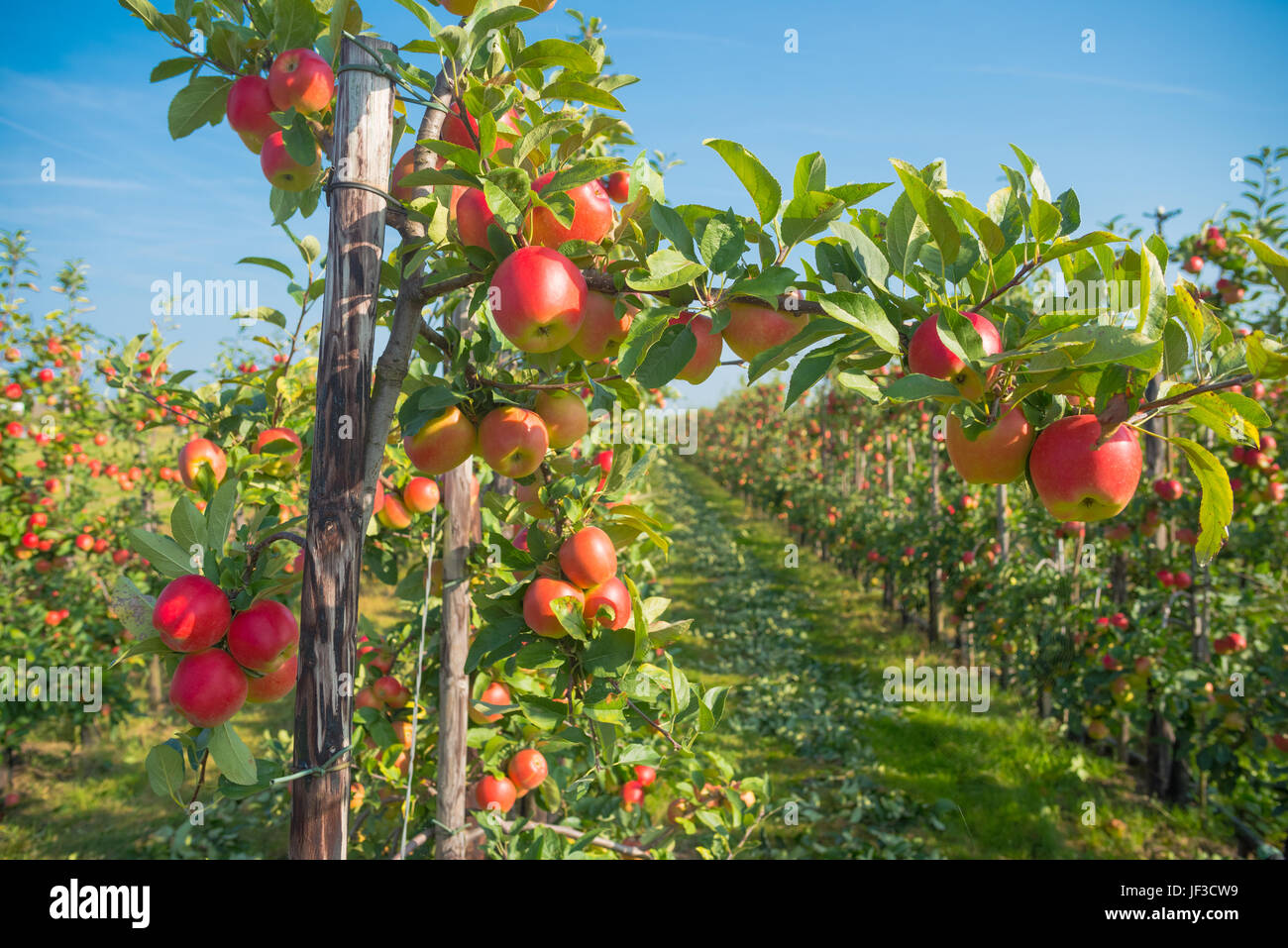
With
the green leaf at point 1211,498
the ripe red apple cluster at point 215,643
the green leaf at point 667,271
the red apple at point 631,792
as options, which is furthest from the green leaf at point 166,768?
the red apple at point 631,792

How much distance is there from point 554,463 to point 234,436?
119cm

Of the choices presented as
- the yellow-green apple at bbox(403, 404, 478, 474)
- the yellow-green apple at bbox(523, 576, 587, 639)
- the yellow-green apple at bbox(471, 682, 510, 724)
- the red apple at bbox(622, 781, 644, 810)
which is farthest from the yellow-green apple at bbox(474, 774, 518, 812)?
the yellow-green apple at bbox(403, 404, 478, 474)

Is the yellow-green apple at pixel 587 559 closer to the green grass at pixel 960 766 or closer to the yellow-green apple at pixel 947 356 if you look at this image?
the yellow-green apple at pixel 947 356

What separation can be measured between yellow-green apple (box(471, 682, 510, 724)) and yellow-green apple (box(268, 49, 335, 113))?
1.84 meters

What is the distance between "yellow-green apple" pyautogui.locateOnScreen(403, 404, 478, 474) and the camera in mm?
1357

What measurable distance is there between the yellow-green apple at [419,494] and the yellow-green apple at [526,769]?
0.92m

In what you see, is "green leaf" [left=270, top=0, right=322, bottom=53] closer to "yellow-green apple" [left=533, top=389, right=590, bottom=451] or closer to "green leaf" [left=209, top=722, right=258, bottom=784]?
"yellow-green apple" [left=533, top=389, right=590, bottom=451]

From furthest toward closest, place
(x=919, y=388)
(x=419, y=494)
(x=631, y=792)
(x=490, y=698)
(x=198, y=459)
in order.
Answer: (x=631, y=792) < (x=490, y=698) < (x=419, y=494) < (x=198, y=459) < (x=919, y=388)

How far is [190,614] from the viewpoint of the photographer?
3.59 ft

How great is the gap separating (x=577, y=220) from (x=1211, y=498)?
100 centimetres

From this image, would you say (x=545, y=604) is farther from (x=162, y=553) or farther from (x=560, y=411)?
(x=162, y=553)

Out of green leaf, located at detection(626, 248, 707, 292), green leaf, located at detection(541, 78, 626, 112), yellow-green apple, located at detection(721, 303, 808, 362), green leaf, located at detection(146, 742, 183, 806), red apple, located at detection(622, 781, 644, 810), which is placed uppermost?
green leaf, located at detection(541, 78, 626, 112)

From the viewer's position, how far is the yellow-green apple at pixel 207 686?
43.3 inches

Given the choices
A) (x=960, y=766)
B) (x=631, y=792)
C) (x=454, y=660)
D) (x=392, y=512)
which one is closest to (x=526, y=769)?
(x=454, y=660)
